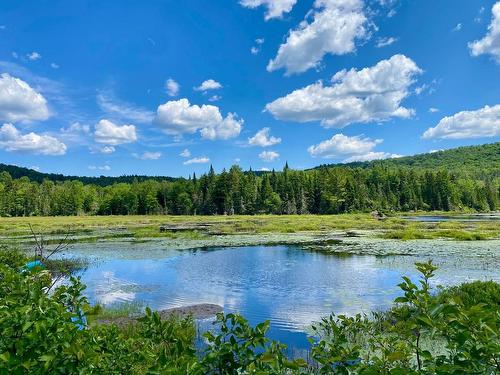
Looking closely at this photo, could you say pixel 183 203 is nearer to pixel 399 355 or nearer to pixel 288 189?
pixel 288 189

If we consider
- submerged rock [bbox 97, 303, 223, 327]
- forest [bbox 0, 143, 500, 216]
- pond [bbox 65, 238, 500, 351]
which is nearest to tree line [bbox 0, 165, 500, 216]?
forest [bbox 0, 143, 500, 216]

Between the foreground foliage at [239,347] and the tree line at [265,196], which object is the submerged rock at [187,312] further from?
the tree line at [265,196]

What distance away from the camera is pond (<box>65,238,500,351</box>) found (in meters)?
17.9

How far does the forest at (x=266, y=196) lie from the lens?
122 metres

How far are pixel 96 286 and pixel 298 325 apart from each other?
14.1 meters

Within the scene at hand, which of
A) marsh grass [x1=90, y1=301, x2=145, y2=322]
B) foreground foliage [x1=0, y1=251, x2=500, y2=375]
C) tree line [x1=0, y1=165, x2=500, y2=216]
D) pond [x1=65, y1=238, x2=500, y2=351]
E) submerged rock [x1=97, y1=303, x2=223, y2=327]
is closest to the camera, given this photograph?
foreground foliage [x1=0, y1=251, x2=500, y2=375]

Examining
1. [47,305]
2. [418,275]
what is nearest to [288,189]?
[418,275]

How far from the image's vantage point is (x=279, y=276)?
25141 mm

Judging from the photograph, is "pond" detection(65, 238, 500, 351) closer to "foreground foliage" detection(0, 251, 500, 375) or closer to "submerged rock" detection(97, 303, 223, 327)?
"submerged rock" detection(97, 303, 223, 327)

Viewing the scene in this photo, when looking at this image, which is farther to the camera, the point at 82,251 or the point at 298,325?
the point at 82,251

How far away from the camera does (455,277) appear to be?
22.3 metres

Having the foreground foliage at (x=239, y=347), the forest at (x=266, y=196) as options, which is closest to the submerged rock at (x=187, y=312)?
the foreground foliage at (x=239, y=347)

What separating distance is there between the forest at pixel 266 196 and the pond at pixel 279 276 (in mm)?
82243

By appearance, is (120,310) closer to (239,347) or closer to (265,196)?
(239,347)
